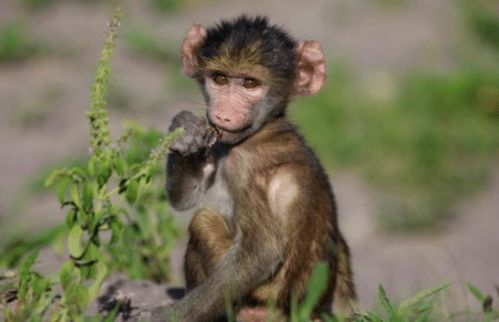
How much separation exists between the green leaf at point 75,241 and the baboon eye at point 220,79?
105cm

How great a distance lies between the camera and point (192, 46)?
612 cm

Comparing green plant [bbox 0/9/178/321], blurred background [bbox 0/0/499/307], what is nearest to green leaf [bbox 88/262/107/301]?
→ green plant [bbox 0/9/178/321]

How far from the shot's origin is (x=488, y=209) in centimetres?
1095

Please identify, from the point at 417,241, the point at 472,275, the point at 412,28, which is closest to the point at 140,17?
the point at 412,28

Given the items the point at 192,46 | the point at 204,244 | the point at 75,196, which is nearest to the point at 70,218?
the point at 75,196

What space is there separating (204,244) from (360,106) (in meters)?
6.75

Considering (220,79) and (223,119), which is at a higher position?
(220,79)

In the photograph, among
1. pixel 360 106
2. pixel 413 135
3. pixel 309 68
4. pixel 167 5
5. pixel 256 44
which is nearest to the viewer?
pixel 256 44

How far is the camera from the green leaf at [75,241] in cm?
545

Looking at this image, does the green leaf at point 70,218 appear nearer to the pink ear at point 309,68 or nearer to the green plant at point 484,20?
the pink ear at point 309,68

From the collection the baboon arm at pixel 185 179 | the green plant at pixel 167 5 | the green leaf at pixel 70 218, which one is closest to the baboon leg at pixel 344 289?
the baboon arm at pixel 185 179

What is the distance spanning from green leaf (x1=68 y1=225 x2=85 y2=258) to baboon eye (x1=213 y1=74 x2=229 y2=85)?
1050 millimetres

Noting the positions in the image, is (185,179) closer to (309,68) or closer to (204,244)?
(204,244)

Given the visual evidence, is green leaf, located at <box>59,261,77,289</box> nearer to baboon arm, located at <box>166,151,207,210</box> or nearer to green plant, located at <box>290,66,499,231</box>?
baboon arm, located at <box>166,151,207,210</box>
